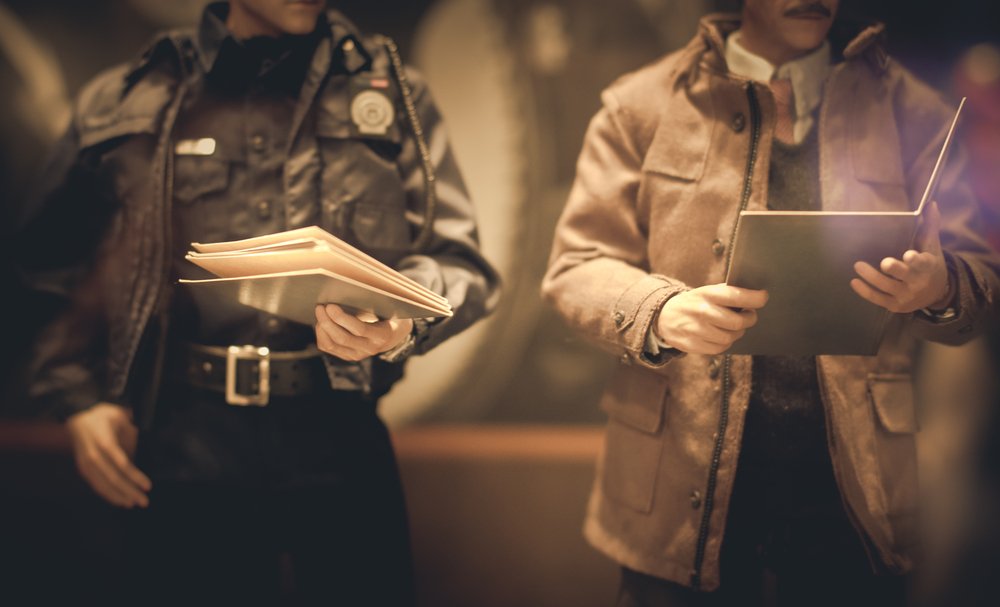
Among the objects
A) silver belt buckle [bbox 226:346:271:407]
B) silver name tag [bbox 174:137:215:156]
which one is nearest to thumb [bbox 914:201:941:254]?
silver belt buckle [bbox 226:346:271:407]

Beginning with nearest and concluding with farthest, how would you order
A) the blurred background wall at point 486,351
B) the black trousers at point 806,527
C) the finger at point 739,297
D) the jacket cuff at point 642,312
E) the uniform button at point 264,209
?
1. the finger at point 739,297
2. the jacket cuff at point 642,312
3. the black trousers at point 806,527
4. the uniform button at point 264,209
5. the blurred background wall at point 486,351

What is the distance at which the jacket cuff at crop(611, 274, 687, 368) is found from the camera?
4.91 ft

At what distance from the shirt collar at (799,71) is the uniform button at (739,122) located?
0.08 m

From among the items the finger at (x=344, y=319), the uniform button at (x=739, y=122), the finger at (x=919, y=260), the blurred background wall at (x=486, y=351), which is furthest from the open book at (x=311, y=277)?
the blurred background wall at (x=486, y=351)

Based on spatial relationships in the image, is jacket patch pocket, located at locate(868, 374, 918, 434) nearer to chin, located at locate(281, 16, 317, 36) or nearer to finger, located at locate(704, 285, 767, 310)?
finger, located at locate(704, 285, 767, 310)

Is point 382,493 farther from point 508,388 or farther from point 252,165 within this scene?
point 508,388

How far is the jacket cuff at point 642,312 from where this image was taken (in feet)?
4.91

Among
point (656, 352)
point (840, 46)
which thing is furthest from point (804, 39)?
point (656, 352)

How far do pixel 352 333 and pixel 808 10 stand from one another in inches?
44.0

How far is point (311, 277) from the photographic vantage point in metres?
1.29

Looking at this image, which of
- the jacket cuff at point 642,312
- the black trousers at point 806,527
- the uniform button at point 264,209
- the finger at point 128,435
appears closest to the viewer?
the jacket cuff at point 642,312

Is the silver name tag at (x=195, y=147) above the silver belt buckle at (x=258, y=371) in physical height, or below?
above

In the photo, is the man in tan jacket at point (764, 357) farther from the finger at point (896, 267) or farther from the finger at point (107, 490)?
the finger at point (107, 490)

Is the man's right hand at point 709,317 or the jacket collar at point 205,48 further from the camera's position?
the jacket collar at point 205,48
